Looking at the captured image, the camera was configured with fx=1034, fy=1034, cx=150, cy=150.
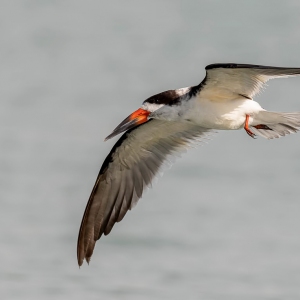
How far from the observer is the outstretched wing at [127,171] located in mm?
10875

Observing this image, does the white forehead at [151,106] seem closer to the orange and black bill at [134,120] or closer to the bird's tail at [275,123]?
the orange and black bill at [134,120]

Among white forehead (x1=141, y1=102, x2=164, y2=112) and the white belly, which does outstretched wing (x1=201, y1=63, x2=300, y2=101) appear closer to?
the white belly

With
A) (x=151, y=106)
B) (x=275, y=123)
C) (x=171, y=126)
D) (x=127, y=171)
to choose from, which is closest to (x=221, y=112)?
(x=275, y=123)

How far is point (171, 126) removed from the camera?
10.9 meters

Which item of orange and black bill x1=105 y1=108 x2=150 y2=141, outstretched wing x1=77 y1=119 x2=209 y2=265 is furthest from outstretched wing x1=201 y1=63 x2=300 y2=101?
outstretched wing x1=77 y1=119 x2=209 y2=265

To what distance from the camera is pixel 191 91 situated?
983 centimetres

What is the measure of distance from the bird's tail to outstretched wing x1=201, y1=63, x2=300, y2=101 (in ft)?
0.81

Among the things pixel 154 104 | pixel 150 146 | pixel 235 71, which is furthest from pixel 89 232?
pixel 235 71

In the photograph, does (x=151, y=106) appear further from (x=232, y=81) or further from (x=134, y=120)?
(x=232, y=81)

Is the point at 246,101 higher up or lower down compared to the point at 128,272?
higher up

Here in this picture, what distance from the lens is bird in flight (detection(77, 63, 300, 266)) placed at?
9680mm

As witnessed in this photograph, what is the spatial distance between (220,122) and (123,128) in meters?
1.07

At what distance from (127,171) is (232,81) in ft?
6.52

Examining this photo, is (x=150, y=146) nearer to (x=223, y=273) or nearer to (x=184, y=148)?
(x=184, y=148)
